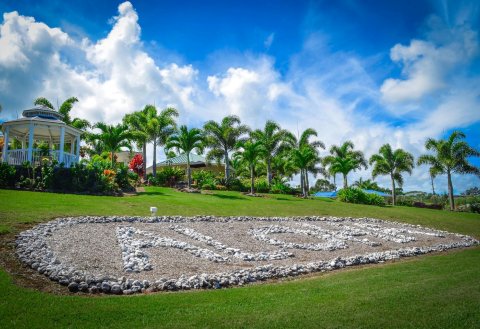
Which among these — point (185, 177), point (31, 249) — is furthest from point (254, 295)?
point (185, 177)

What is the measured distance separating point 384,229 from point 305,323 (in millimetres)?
15261

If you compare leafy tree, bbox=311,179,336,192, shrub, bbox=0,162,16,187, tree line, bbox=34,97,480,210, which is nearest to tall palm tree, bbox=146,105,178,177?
tree line, bbox=34,97,480,210

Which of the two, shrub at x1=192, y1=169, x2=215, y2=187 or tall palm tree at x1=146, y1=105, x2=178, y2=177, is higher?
tall palm tree at x1=146, y1=105, x2=178, y2=177

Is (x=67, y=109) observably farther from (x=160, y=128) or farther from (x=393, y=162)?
(x=393, y=162)

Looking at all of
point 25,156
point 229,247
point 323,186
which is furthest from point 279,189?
point 323,186

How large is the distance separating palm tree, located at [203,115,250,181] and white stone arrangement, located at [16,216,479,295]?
903 inches

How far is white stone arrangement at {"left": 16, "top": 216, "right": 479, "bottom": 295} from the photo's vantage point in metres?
7.75

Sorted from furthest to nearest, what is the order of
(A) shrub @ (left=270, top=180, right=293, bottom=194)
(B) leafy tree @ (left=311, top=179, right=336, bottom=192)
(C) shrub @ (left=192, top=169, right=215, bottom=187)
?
1. (B) leafy tree @ (left=311, top=179, right=336, bottom=192)
2. (A) shrub @ (left=270, top=180, right=293, bottom=194)
3. (C) shrub @ (left=192, top=169, right=215, bottom=187)

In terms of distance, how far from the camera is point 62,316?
554cm

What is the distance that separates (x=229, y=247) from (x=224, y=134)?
30.2 metres

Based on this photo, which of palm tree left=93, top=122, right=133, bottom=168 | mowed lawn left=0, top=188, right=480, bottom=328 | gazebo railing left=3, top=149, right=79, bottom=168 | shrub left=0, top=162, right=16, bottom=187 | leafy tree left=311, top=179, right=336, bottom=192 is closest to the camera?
mowed lawn left=0, top=188, right=480, bottom=328

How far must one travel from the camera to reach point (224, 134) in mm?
41781

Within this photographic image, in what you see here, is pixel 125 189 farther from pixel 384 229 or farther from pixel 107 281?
pixel 107 281

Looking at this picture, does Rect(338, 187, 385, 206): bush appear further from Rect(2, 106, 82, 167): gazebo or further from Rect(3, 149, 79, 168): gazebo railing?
Rect(3, 149, 79, 168): gazebo railing
